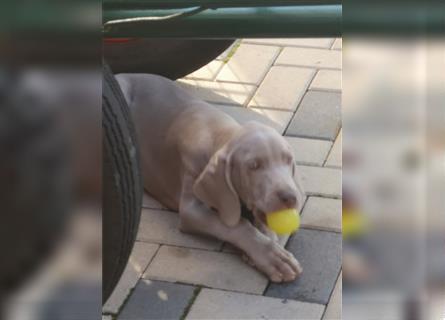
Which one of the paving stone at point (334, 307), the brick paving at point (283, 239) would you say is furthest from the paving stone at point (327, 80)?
the paving stone at point (334, 307)

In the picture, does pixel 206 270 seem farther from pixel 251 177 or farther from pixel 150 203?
pixel 150 203

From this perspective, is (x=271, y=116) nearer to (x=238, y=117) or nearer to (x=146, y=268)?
(x=238, y=117)

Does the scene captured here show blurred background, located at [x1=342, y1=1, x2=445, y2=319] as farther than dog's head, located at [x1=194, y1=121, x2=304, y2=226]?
No

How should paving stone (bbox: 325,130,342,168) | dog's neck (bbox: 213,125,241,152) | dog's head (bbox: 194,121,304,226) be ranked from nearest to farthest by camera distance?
1. dog's head (bbox: 194,121,304,226)
2. dog's neck (bbox: 213,125,241,152)
3. paving stone (bbox: 325,130,342,168)

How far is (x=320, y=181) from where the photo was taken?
3.09m

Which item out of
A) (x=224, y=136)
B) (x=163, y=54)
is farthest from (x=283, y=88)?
(x=224, y=136)

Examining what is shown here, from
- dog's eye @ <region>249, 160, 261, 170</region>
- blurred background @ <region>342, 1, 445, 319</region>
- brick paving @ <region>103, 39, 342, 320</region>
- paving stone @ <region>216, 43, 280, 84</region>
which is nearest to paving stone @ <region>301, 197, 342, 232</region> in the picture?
brick paving @ <region>103, 39, 342, 320</region>

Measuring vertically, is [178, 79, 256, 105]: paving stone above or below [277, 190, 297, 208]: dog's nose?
below

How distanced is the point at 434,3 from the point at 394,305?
246 millimetres

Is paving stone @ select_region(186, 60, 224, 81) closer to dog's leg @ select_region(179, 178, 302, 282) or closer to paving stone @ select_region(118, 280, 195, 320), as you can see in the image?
dog's leg @ select_region(179, 178, 302, 282)

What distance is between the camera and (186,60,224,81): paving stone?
3.73 metres

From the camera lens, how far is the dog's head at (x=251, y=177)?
260 centimetres

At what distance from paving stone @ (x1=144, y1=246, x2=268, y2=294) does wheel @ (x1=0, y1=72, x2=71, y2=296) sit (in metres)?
1.90

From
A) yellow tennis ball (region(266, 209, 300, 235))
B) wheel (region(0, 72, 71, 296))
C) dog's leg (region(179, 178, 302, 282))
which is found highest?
wheel (region(0, 72, 71, 296))
